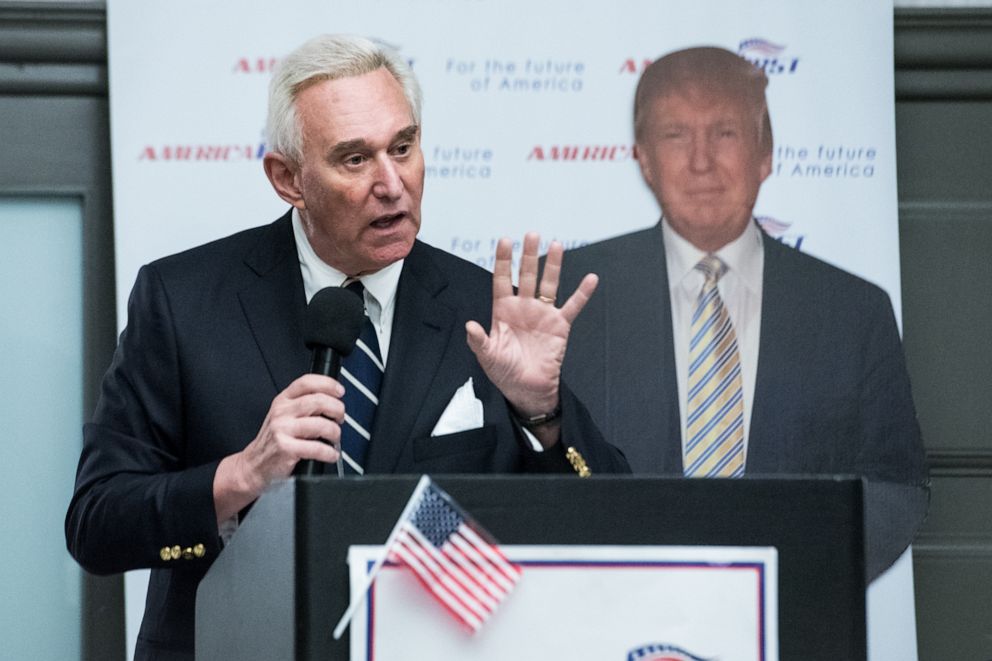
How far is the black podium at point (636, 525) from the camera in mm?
1288

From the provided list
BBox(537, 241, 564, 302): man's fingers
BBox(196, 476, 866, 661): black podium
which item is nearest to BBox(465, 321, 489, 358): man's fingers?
BBox(537, 241, 564, 302): man's fingers

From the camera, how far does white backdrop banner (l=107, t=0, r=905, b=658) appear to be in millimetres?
3238

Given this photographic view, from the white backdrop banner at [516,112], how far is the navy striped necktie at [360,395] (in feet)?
4.02

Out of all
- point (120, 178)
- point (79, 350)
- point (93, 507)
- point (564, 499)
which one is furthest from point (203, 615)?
point (79, 350)

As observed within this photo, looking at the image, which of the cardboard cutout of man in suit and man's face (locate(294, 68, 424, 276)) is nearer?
man's face (locate(294, 68, 424, 276))

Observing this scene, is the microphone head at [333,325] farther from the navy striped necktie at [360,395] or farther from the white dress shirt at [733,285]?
the white dress shirt at [733,285]

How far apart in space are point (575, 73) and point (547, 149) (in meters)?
0.20

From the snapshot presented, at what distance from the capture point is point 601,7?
3.38 m

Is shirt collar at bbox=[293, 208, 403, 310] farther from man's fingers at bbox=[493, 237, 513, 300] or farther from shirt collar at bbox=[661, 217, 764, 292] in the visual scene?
shirt collar at bbox=[661, 217, 764, 292]

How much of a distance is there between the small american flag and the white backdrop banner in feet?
6.68

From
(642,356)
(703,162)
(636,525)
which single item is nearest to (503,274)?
(636,525)

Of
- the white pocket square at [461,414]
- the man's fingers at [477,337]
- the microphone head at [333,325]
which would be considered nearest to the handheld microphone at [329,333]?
the microphone head at [333,325]

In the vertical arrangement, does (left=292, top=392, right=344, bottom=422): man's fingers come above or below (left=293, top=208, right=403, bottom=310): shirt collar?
below

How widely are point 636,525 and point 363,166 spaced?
97 cm
